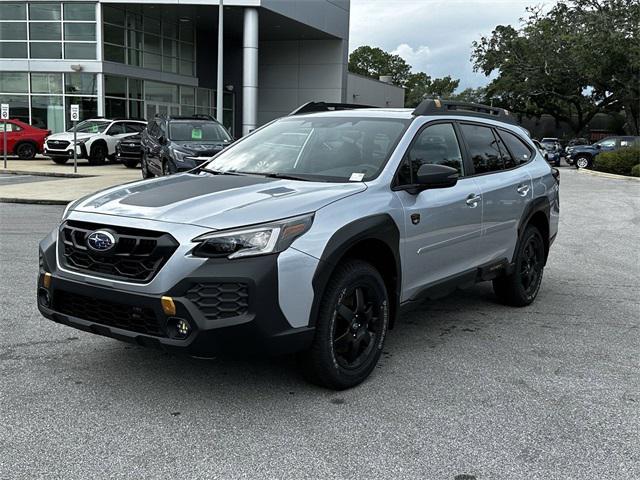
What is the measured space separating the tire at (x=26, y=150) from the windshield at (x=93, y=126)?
266 cm

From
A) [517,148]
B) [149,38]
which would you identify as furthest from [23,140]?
[517,148]

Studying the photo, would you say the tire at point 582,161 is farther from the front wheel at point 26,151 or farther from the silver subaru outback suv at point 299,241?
the silver subaru outback suv at point 299,241

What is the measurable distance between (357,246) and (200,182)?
118 cm

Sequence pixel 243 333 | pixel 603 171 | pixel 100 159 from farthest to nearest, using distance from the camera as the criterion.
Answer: pixel 603 171, pixel 100 159, pixel 243 333

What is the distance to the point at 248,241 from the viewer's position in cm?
350

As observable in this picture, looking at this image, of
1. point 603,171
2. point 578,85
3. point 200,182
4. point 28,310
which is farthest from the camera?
point 578,85

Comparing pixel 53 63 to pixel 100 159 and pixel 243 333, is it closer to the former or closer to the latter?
pixel 100 159

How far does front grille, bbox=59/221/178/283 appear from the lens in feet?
11.4

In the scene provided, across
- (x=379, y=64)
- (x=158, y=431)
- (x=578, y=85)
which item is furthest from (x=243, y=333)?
(x=379, y=64)

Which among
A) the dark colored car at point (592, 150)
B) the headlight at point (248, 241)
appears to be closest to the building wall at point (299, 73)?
the dark colored car at point (592, 150)

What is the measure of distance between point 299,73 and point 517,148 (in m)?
36.9

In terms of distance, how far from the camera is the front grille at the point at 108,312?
3527 millimetres

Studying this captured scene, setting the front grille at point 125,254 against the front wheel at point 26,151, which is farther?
the front wheel at point 26,151

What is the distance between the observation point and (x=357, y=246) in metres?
4.07
